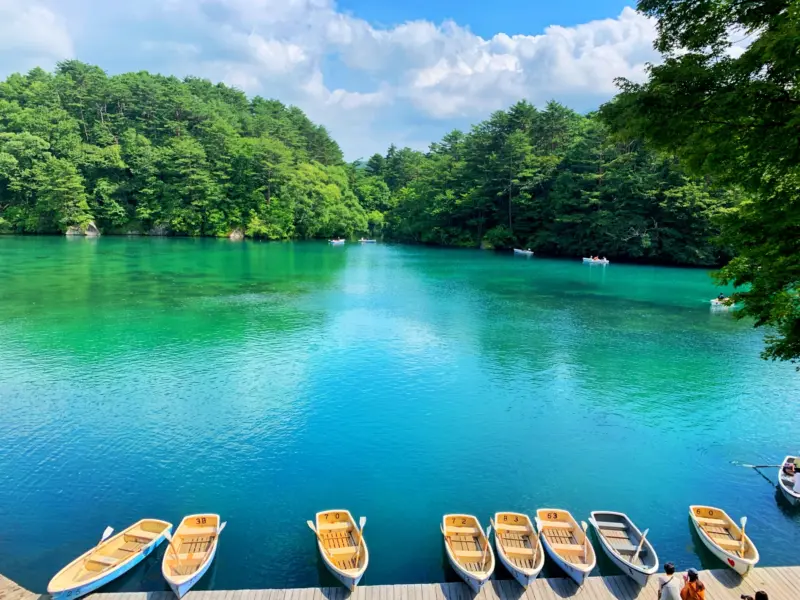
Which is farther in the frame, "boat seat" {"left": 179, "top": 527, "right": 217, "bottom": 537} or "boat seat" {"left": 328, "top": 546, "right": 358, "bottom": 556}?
"boat seat" {"left": 179, "top": 527, "right": 217, "bottom": 537}

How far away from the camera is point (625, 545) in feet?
31.9

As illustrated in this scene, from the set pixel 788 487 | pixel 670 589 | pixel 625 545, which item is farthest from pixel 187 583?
pixel 788 487

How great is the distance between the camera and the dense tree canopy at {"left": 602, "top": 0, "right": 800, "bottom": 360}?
22.5 ft

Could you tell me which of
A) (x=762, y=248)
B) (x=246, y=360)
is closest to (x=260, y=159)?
(x=246, y=360)

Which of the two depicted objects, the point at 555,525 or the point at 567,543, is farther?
the point at 555,525

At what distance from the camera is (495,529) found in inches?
384

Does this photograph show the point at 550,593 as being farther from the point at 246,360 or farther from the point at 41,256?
the point at 41,256

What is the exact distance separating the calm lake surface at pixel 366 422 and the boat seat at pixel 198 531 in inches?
20.8

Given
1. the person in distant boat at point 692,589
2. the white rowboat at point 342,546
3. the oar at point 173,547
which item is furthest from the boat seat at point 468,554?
the oar at point 173,547

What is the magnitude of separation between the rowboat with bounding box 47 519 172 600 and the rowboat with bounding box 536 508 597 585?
704cm

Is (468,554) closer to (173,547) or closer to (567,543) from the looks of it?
(567,543)

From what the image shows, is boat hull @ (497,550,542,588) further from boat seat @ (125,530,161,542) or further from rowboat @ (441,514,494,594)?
boat seat @ (125,530,161,542)

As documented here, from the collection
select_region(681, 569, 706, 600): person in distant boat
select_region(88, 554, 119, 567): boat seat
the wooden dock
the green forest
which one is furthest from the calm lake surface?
the green forest

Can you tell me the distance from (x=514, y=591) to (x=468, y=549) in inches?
43.1
